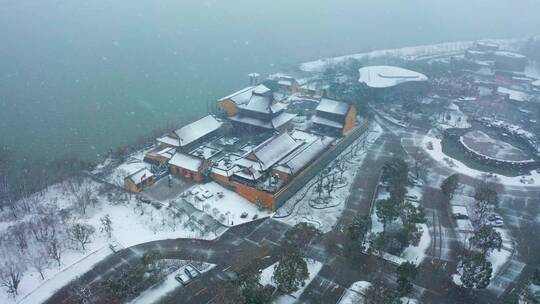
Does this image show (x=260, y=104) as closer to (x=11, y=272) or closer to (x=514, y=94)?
(x=11, y=272)

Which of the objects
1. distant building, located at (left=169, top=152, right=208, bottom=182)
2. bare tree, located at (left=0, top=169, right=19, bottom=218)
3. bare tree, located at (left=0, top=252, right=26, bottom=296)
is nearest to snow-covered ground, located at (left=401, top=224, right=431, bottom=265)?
distant building, located at (left=169, top=152, right=208, bottom=182)

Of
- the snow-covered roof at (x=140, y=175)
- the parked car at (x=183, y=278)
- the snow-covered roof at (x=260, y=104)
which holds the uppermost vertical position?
the snow-covered roof at (x=260, y=104)

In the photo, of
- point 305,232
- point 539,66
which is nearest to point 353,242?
point 305,232

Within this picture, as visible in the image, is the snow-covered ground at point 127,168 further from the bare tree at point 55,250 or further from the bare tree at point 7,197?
the bare tree at point 55,250

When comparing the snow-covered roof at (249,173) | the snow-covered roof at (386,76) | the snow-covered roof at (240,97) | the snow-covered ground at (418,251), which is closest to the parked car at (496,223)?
the snow-covered ground at (418,251)

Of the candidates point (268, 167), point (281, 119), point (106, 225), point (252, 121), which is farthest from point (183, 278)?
point (281, 119)

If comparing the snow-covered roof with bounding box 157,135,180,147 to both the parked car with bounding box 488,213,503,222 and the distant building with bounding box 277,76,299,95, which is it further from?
the parked car with bounding box 488,213,503,222

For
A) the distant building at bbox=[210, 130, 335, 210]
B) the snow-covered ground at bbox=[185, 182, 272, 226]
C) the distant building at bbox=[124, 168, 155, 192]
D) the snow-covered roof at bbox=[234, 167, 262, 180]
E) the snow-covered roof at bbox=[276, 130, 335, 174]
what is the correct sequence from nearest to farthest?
1. the snow-covered ground at bbox=[185, 182, 272, 226]
2. the distant building at bbox=[210, 130, 335, 210]
3. the snow-covered roof at bbox=[234, 167, 262, 180]
4. the distant building at bbox=[124, 168, 155, 192]
5. the snow-covered roof at bbox=[276, 130, 335, 174]
